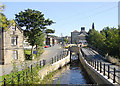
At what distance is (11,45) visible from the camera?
29.4 m

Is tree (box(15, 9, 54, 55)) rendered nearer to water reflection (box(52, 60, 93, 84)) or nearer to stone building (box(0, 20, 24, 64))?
stone building (box(0, 20, 24, 64))

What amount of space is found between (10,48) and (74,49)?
36284mm

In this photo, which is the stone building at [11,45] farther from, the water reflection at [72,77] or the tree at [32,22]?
the water reflection at [72,77]

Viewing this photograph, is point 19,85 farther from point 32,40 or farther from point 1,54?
point 32,40

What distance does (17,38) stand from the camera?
29891mm

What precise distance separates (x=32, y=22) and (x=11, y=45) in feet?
28.8

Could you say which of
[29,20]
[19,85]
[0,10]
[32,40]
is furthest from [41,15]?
[19,85]

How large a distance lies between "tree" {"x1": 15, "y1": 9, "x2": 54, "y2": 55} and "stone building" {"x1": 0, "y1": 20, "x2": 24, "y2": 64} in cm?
592

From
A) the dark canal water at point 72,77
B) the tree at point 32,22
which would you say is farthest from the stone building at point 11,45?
the dark canal water at point 72,77

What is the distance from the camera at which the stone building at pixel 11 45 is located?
1100 inches

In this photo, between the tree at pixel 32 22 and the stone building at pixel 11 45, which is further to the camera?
the tree at pixel 32 22

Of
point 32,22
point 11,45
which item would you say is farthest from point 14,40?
point 32,22

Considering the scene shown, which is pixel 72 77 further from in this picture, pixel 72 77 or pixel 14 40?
pixel 14 40

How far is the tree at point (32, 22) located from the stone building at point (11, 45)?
5.92m
